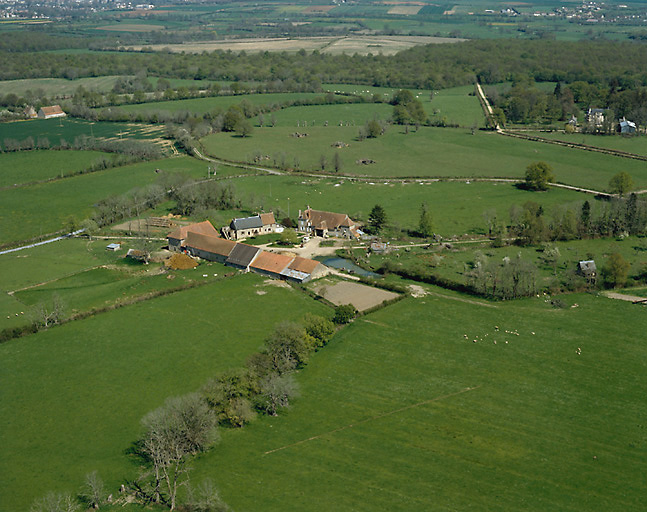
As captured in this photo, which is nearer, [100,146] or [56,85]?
[100,146]

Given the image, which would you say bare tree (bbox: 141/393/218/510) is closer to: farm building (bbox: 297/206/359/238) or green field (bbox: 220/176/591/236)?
farm building (bbox: 297/206/359/238)

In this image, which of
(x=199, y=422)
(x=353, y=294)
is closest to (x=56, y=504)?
(x=199, y=422)

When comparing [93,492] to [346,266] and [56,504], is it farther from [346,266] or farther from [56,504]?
[346,266]

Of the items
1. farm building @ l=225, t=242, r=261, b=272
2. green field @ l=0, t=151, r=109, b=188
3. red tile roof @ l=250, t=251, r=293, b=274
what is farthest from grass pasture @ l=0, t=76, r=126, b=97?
red tile roof @ l=250, t=251, r=293, b=274

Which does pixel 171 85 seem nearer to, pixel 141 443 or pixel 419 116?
pixel 419 116

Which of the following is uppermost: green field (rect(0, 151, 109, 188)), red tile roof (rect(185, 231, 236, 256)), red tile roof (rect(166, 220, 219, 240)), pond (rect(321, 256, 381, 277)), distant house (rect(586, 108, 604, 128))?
distant house (rect(586, 108, 604, 128))

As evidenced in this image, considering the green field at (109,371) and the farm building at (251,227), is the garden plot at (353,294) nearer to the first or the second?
the green field at (109,371)

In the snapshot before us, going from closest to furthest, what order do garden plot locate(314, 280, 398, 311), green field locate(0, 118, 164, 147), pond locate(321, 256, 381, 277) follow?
garden plot locate(314, 280, 398, 311), pond locate(321, 256, 381, 277), green field locate(0, 118, 164, 147)
